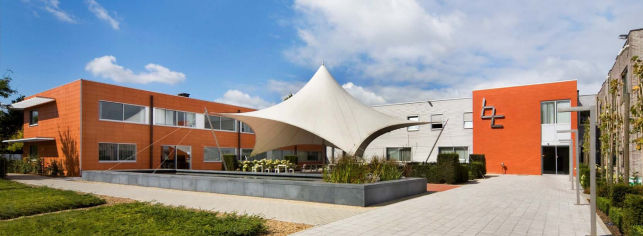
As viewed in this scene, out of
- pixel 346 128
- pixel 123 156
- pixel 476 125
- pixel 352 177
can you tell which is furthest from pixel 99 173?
pixel 476 125

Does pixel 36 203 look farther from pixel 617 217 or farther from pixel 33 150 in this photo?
pixel 33 150

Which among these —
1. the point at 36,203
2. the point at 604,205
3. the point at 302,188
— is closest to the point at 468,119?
the point at 604,205

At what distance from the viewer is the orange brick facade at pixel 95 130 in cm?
1842

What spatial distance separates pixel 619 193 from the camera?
7488 mm

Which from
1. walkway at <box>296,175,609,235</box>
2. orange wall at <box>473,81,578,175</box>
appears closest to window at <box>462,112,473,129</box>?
orange wall at <box>473,81,578,175</box>

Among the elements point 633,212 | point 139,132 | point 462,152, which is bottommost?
point 462,152

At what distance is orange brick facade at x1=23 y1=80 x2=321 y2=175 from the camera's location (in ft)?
60.4

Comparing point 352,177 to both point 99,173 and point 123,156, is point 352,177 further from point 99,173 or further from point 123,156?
point 123,156

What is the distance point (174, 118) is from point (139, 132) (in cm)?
236

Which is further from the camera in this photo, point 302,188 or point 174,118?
point 174,118

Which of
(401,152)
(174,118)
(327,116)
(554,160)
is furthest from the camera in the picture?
(401,152)

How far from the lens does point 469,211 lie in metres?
7.98

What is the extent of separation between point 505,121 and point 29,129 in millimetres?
28286

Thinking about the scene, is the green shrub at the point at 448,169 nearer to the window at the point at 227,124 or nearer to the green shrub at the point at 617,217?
the green shrub at the point at 617,217
